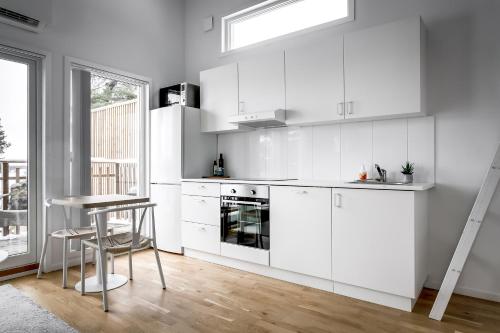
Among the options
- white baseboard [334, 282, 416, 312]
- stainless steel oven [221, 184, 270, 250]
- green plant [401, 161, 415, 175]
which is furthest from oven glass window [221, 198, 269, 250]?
green plant [401, 161, 415, 175]

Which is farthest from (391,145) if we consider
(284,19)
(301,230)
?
(284,19)

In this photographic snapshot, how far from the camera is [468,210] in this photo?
2.54 m

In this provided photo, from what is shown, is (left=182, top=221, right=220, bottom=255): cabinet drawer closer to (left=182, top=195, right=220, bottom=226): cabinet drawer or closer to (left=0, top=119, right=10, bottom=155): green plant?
(left=182, top=195, right=220, bottom=226): cabinet drawer

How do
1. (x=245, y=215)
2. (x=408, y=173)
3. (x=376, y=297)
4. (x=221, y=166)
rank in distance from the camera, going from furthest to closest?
(x=221, y=166), (x=245, y=215), (x=408, y=173), (x=376, y=297)

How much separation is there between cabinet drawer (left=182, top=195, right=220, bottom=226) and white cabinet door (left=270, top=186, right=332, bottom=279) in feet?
2.24

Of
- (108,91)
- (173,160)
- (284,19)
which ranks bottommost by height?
(173,160)

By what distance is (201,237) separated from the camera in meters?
3.43

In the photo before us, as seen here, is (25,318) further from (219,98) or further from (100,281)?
(219,98)

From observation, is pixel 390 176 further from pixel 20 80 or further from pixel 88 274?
pixel 20 80

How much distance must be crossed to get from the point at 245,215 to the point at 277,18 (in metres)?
2.25

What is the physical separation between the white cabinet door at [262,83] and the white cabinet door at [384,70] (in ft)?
2.17

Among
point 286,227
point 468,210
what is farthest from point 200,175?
point 468,210

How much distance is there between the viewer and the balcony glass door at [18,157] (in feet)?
9.54

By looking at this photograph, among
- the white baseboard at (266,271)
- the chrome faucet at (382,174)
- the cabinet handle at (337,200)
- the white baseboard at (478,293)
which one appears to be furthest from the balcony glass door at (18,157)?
the white baseboard at (478,293)
